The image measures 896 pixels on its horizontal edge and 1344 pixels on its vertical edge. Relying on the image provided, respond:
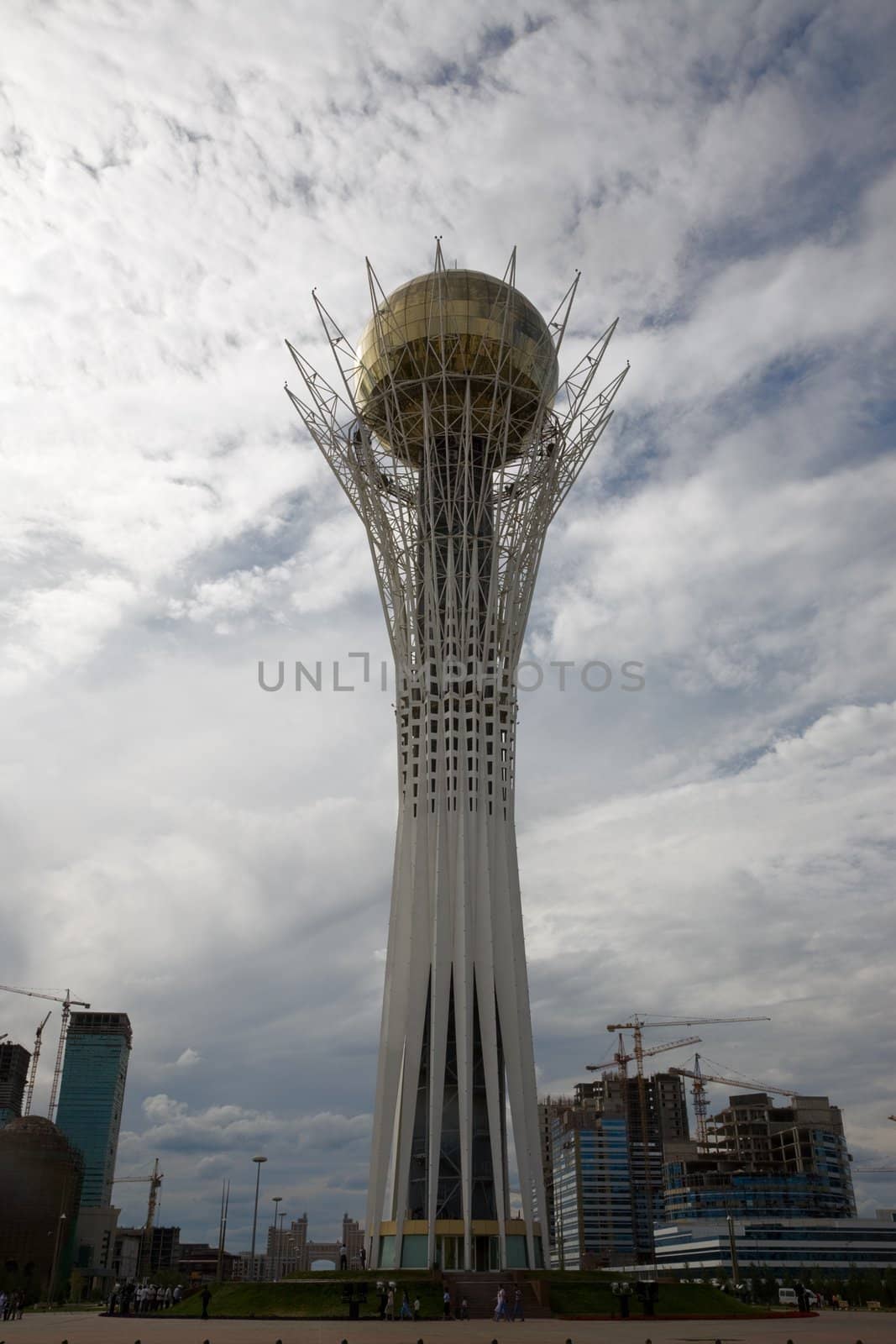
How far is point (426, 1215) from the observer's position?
42.3 meters

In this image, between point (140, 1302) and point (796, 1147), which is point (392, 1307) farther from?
point (796, 1147)

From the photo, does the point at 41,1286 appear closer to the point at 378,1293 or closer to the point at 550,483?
the point at 378,1293

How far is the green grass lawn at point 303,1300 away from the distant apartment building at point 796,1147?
462ft

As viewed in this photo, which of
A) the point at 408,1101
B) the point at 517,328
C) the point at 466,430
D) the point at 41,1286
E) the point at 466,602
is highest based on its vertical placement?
the point at 517,328

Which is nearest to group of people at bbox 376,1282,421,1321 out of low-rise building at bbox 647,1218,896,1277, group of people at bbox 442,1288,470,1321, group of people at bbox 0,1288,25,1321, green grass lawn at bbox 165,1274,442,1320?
green grass lawn at bbox 165,1274,442,1320

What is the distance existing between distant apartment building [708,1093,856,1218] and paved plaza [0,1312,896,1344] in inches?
5657

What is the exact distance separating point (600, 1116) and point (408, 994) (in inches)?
6478

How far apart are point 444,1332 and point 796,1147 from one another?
16150 centimetres

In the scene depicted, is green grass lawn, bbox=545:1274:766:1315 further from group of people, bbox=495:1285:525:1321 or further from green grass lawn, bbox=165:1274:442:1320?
green grass lawn, bbox=165:1274:442:1320

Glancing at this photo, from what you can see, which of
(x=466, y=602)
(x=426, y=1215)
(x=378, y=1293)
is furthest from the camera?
(x=466, y=602)

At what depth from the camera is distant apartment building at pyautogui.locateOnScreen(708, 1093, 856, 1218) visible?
161m

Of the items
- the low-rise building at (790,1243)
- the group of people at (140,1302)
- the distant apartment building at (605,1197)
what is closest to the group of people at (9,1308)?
the group of people at (140,1302)

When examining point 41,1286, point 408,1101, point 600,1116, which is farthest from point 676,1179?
point 408,1101

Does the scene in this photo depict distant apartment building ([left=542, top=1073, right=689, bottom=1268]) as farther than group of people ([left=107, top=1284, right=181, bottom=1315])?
Yes
